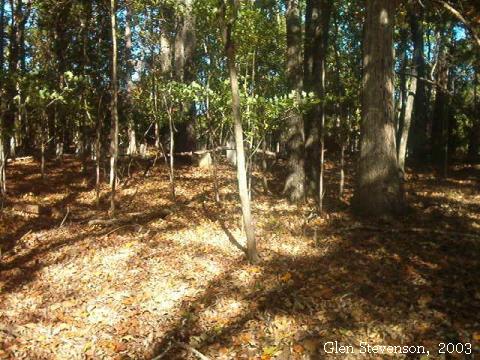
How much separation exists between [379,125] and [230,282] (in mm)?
4901

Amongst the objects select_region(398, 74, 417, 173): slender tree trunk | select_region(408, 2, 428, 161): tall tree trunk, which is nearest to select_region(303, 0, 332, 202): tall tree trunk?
select_region(398, 74, 417, 173): slender tree trunk

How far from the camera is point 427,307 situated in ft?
20.0

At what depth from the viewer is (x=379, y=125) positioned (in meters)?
9.38

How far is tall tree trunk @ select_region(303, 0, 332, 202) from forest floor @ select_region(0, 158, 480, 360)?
170 cm

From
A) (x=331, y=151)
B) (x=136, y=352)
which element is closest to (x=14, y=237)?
(x=136, y=352)

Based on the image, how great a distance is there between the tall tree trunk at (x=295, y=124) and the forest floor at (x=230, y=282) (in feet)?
2.50

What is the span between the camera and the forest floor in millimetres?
5887

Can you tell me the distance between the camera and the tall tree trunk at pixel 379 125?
30.5 ft

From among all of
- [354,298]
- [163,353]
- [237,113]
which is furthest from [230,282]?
[237,113]

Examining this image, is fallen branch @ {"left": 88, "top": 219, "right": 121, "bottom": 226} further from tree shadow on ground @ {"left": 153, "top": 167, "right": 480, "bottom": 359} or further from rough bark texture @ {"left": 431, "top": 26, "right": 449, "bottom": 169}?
rough bark texture @ {"left": 431, "top": 26, "right": 449, "bottom": 169}

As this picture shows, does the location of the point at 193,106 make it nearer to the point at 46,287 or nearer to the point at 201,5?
the point at 201,5

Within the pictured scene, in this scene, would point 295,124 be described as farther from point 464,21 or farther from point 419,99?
point 419,99

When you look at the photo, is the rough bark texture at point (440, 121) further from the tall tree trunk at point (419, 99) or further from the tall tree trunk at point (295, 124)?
the tall tree trunk at point (295, 124)

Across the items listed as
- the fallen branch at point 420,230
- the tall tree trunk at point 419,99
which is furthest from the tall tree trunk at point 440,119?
the fallen branch at point 420,230
